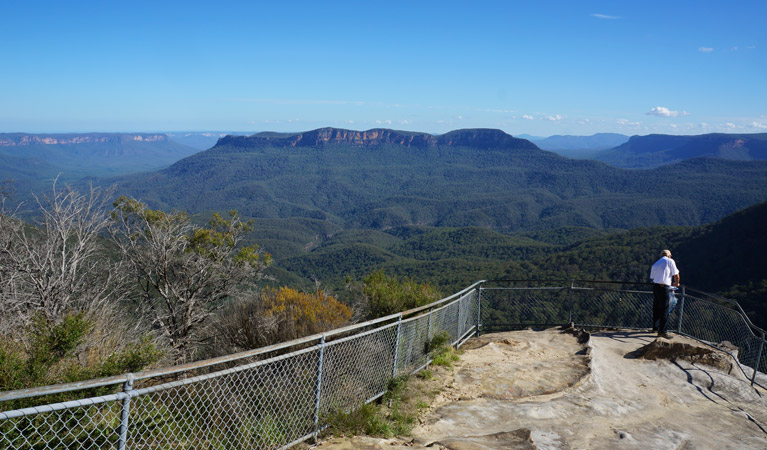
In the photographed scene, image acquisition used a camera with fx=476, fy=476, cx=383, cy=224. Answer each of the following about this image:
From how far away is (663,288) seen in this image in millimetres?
10203

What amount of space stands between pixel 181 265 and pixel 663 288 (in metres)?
12.4

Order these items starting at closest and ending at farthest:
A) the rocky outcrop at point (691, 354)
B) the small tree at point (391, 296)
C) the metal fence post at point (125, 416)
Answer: the metal fence post at point (125, 416) < the rocky outcrop at point (691, 354) < the small tree at point (391, 296)

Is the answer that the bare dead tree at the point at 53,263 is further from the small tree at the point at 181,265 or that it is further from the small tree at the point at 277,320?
the small tree at the point at 277,320

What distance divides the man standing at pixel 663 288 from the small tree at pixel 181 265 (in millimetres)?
10849

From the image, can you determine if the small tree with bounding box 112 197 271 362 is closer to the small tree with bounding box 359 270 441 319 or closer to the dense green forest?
the dense green forest

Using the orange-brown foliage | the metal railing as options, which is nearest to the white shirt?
the metal railing

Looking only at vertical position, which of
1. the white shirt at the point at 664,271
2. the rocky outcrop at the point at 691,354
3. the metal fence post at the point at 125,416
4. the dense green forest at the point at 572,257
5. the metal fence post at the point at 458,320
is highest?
the metal fence post at the point at 125,416

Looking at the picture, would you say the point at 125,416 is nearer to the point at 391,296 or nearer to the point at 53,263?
the point at 391,296

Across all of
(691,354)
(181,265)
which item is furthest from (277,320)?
(691,354)

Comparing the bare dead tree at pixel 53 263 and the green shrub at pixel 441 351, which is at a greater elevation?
the bare dead tree at pixel 53 263

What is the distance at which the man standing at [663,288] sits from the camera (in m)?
10.1

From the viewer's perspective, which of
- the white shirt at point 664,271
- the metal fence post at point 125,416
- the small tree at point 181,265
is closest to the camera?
the metal fence post at point 125,416

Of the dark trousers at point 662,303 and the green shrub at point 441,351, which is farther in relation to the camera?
the dark trousers at point 662,303

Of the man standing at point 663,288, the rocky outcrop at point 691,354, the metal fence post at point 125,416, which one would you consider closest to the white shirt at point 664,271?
the man standing at point 663,288
